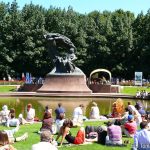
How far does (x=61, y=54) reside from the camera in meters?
47.0

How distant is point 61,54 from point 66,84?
3396mm

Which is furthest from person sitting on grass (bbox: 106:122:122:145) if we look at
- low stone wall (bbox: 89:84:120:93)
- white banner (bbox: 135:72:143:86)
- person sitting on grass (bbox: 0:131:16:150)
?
white banner (bbox: 135:72:143:86)

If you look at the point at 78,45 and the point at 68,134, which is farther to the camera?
the point at 78,45

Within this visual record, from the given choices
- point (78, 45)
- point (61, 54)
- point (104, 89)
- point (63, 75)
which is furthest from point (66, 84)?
point (78, 45)

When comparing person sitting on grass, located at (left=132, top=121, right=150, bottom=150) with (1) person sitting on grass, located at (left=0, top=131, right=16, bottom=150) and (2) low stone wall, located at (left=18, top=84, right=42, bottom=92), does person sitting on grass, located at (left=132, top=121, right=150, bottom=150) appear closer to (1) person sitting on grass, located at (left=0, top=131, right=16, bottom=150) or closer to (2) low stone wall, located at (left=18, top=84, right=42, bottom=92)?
Result: (1) person sitting on grass, located at (left=0, top=131, right=16, bottom=150)

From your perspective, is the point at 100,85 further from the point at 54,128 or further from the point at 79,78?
the point at 54,128

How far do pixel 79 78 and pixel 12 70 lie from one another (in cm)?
2627

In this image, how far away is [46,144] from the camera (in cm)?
789

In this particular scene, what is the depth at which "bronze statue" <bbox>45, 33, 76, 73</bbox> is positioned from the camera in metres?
46.0

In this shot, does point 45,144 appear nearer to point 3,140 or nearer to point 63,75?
point 3,140

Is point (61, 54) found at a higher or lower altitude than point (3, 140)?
higher

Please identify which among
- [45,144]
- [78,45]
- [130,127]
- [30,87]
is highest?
[78,45]

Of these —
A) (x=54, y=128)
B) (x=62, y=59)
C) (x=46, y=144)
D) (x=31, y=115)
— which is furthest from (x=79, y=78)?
(x=46, y=144)

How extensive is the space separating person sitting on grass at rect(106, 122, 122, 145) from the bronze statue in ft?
102
